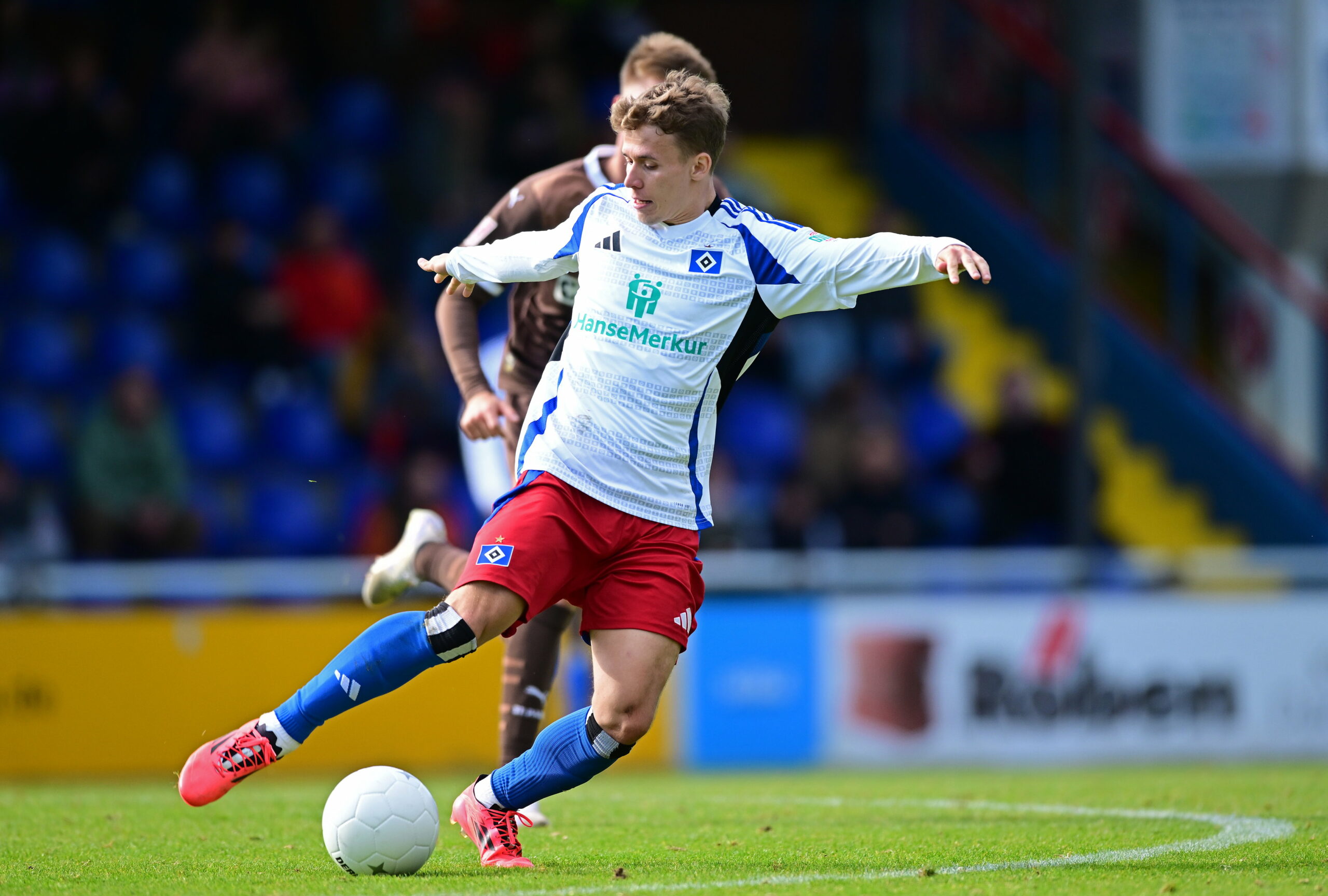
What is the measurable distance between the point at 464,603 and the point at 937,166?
11.7 meters

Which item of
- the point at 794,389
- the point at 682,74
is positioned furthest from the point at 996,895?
the point at 794,389

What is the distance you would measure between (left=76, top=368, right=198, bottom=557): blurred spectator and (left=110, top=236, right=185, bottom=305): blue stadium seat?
140cm

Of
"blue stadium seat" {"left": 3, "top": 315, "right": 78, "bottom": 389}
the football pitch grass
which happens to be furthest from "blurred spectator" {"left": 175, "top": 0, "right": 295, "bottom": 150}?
the football pitch grass

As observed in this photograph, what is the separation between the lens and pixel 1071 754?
34.2 feet

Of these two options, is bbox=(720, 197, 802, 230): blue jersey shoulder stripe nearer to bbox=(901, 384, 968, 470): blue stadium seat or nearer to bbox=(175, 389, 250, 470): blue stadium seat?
bbox=(175, 389, 250, 470): blue stadium seat

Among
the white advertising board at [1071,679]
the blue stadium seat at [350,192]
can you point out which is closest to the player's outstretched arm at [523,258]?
the white advertising board at [1071,679]

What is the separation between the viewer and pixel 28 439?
1153 cm

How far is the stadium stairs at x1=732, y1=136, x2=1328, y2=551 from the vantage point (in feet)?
→ 46.1

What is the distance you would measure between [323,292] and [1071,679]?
18.8 feet

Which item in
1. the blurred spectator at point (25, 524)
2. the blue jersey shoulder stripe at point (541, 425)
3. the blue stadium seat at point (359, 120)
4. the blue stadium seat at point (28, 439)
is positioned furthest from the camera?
the blue stadium seat at point (359, 120)

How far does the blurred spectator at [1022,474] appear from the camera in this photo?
12250 millimetres

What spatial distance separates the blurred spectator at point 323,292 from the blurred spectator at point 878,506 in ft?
11.9

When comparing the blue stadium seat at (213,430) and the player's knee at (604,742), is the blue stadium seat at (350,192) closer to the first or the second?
the blue stadium seat at (213,430)

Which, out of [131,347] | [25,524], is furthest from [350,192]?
[25,524]
